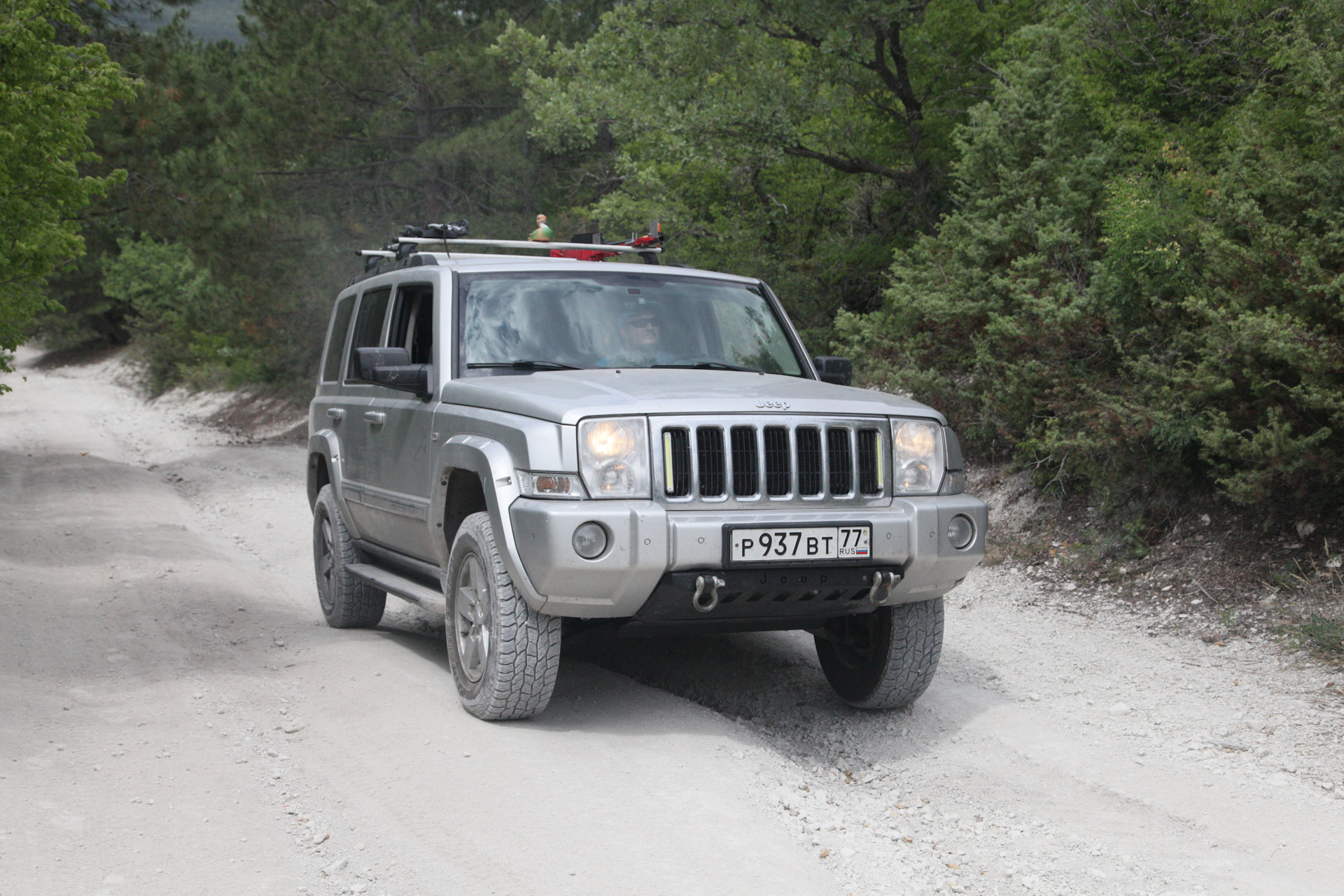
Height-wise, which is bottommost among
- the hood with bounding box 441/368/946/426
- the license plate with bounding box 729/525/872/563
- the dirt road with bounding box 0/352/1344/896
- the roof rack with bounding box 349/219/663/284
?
the dirt road with bounding box 0/352/1344/896

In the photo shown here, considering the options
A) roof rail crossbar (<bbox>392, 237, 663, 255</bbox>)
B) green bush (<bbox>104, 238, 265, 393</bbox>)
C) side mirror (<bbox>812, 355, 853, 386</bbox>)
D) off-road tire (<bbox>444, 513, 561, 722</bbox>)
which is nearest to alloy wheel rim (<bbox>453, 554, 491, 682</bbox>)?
off-road tire (<bbox>444, 513, 561, 722</bbox>)

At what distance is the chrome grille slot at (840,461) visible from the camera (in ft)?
16.4

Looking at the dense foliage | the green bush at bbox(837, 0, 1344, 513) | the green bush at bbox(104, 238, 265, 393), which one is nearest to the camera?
the green bush at bbox(837, 0, 1344, 513)

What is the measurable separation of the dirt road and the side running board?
37 cm

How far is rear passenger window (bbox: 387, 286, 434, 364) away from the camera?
20.0 ft

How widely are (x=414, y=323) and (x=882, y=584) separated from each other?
2.90 metres

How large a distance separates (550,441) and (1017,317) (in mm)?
6037

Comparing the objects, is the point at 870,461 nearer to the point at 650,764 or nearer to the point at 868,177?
the point at 650,764

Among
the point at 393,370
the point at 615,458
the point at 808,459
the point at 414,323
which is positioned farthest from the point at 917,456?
the point at 414,323

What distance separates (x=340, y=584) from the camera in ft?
23.9

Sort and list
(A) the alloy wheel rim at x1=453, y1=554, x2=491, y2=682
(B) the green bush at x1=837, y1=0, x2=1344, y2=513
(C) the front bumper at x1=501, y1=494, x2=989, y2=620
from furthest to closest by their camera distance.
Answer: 1. (B) the green bush at x1=837, y1=0, x2=1344, y2=513
2. (A) the alloy wheel rim at x1=453, y1=554, x2=491, y2=682
3. (C) the front bumper at x1=501, y1=494, x2=989, y2=620

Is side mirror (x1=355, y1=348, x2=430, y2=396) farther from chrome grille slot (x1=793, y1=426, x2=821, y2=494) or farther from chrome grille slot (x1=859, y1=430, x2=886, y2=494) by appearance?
chrome grille slot (x1=859, y1=430, x2=886, y2=494)

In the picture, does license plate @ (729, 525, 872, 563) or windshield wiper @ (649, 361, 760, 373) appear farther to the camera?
windshield wiper @ (649, 361, 760, 373)

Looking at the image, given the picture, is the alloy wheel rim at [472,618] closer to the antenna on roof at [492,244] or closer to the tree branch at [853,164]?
the antenna on roof at [492,244]
